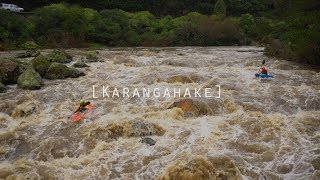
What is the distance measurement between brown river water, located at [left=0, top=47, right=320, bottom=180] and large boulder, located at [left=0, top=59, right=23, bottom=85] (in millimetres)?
731

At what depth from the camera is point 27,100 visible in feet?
45.9

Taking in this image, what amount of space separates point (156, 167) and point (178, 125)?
255cm

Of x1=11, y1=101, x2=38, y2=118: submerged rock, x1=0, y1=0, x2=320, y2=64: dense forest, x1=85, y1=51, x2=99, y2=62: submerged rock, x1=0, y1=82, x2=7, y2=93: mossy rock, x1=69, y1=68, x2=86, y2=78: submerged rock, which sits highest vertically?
x1=0, y1=0, x2=320, y2=64: dense forest

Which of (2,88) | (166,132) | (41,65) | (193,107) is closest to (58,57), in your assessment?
(41,65)

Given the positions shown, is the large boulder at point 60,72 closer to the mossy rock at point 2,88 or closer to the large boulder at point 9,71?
the large boulder at point 9,71

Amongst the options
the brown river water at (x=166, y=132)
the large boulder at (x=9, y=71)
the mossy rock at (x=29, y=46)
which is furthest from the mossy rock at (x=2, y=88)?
the mossy rock at (x=29, y=46)

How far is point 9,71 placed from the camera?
1641 centimetres

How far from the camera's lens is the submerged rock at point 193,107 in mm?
12789

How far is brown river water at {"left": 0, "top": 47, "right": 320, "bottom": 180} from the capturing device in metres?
9.52

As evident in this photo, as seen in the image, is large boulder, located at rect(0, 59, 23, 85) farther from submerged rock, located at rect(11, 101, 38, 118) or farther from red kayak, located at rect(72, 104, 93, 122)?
red kayak, located at rect(72, 104, 93, 122)

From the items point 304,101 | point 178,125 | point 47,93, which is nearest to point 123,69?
point 47,93

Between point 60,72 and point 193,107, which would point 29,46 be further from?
point 193,107

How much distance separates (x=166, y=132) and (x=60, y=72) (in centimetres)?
813

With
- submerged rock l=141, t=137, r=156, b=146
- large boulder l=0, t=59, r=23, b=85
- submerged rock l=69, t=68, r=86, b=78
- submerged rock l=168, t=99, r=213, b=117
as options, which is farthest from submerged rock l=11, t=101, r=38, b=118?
submerged rock l=168, t=99, r=213, b=117
